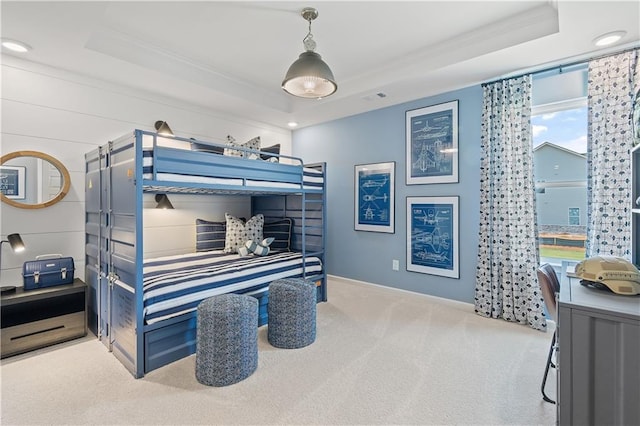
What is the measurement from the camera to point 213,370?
1.94m

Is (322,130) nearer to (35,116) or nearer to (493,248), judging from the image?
(493,248)

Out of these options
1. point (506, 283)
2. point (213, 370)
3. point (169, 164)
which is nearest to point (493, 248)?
point (506, 283)

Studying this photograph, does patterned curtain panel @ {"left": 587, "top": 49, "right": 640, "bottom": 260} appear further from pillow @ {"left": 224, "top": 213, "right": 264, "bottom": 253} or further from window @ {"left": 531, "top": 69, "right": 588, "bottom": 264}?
pillow @ {"left": 224, "top": 213, "right": 264, "bottom": 253}

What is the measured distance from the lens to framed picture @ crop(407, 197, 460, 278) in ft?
11.3

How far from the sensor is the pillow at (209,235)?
12.1 ft

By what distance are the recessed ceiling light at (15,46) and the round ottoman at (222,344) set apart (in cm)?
252

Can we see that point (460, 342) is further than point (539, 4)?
Yes

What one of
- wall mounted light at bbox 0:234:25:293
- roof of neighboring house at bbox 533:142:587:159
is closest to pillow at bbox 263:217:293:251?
wall mounted light at bbox 0:234:25:293

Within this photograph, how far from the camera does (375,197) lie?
412cm

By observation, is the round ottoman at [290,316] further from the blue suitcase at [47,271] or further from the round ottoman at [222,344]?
the blue suitcase at [47,271]

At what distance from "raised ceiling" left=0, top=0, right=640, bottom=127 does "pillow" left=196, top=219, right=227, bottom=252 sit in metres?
1.54

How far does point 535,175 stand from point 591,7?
1.51m

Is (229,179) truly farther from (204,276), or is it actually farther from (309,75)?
(309,75)

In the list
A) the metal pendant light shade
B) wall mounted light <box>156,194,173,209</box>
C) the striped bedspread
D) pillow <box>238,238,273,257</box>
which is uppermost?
the metal pendant light shade
